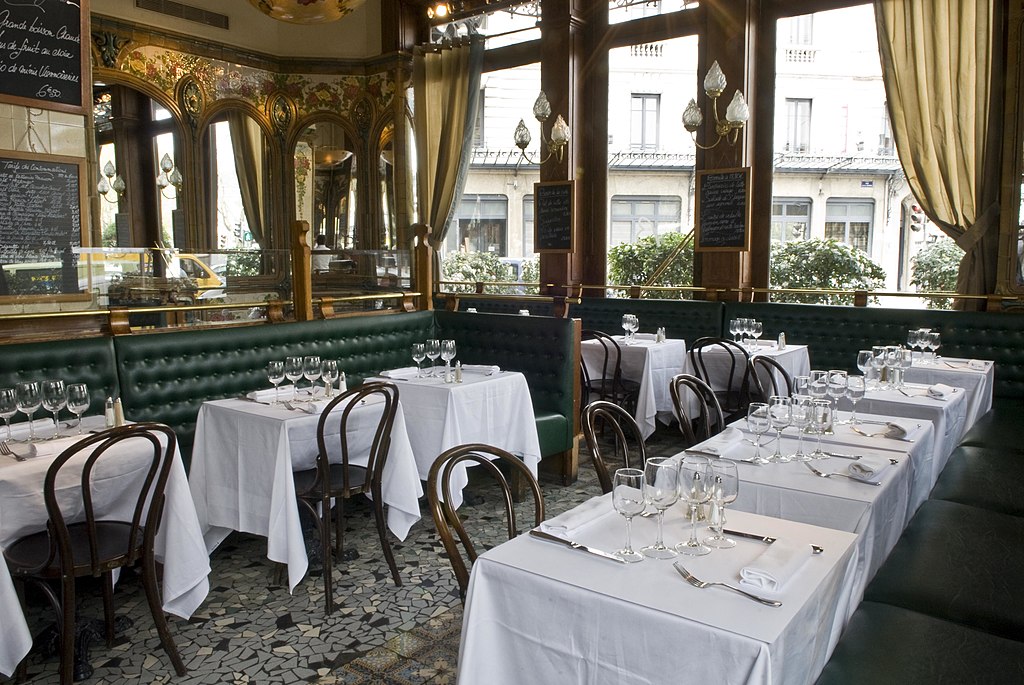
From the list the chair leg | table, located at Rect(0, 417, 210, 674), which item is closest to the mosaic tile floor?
the chair leg

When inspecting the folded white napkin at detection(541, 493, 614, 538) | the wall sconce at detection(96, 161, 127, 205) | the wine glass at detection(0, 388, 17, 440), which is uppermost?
the wall sconce at detection(96, 161, 127, 205)

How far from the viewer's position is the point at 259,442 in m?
3.32

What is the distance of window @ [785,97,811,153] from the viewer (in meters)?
7.31

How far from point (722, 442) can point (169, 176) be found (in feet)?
27.7

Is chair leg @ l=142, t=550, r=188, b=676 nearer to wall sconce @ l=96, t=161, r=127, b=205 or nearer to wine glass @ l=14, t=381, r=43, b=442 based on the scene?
wine glass @ l=14, t=381, r=43, b=442

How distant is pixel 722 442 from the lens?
266 cm

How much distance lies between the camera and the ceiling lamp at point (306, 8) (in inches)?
130

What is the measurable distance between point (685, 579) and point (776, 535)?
38 cm

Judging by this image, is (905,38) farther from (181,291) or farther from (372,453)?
(181,291)

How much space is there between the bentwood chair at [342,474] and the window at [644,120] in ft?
18.4

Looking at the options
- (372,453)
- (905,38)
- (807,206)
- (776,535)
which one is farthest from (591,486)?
(905,38)

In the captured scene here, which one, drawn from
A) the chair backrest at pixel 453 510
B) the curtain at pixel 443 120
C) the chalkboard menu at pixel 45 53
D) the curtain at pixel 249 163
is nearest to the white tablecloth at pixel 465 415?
the chair backrest at pixel 453 510

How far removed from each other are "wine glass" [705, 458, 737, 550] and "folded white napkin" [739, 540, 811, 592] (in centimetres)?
10

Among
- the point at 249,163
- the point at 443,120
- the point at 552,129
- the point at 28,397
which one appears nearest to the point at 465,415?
the point at 28,397
